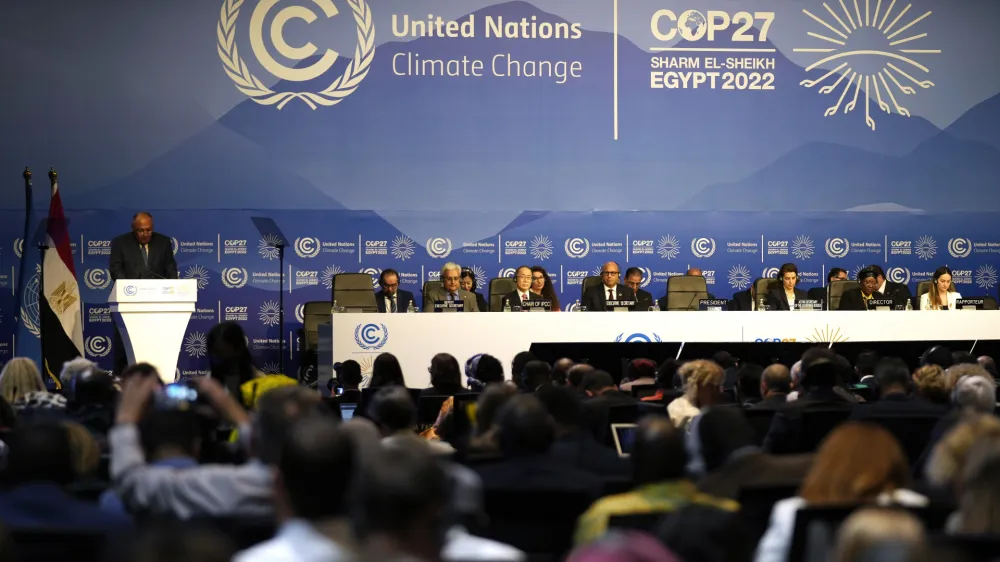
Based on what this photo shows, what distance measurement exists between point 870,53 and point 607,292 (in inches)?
212

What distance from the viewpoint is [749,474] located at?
3.59 meters

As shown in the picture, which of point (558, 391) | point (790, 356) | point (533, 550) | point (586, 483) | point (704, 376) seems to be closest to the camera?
point (533, 550)

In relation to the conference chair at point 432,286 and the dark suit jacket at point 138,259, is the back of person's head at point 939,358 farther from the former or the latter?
the dark suit jacket at point 138,259

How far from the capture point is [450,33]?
1472cm

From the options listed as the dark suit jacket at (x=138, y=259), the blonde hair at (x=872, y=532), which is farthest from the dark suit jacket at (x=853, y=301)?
the blonde hair at (x=872, y=532)

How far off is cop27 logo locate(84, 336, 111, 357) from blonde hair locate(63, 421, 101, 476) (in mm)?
11310

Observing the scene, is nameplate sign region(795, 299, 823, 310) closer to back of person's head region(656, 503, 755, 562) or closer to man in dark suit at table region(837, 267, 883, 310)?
man in dark suit at table region(837, 267, 883, 310)

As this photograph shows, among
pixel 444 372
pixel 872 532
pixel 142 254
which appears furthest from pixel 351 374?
pixel 872 532

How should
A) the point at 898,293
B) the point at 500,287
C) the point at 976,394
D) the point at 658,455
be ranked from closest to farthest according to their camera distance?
the point at 658,455 < the point at 976,394 < the point at 898,293 < the point at 500,287

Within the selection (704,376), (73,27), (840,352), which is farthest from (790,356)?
(73,27)

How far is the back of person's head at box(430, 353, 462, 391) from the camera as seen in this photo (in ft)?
22.0

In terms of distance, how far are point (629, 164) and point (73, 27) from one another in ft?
23.0

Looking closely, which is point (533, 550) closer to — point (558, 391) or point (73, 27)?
point (558, 391)

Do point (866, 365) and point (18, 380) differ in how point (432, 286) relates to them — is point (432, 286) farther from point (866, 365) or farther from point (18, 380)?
point (18, 380)
